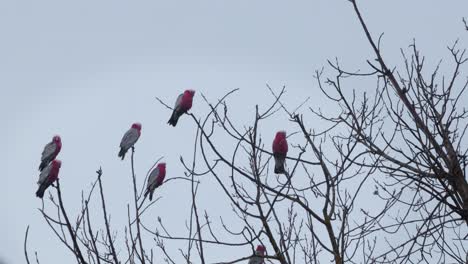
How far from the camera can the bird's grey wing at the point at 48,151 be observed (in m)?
7.67

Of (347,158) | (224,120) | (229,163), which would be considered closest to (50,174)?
(224,120)

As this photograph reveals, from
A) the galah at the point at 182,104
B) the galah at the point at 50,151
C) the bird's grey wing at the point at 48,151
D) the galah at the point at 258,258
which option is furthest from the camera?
the galah at the point at 182,104

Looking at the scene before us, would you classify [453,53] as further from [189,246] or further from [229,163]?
[189,246]

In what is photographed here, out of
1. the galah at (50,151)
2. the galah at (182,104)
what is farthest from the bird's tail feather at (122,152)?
the galah at (50,151)

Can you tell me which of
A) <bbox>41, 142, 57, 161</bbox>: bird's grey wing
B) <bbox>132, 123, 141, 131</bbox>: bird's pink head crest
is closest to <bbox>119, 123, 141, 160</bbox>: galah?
<bbox>132, 123, 141, 131</bbox>: bird's pink head crest

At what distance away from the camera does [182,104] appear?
989 cm

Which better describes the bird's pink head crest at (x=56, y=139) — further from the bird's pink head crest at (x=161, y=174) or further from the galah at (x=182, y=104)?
the galah at (x=182, y=104)

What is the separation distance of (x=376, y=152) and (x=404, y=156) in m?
0.25

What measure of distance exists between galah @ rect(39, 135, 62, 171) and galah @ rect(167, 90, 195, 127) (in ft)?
7.25

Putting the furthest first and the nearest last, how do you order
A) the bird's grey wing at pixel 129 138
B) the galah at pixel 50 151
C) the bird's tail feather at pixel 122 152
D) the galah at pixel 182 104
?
the galah at pixel 182 104, the bird's tail feather at pixel 122 152, the bird's grey wing at pixel 129 138, the galah at pixel 50 151

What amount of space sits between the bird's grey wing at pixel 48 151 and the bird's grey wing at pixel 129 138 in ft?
3.20

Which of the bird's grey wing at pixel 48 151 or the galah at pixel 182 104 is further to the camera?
the galah at pixel 182 104

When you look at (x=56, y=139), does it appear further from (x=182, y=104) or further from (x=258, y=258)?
(x=258, y=258)

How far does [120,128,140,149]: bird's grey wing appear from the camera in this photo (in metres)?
8.50
